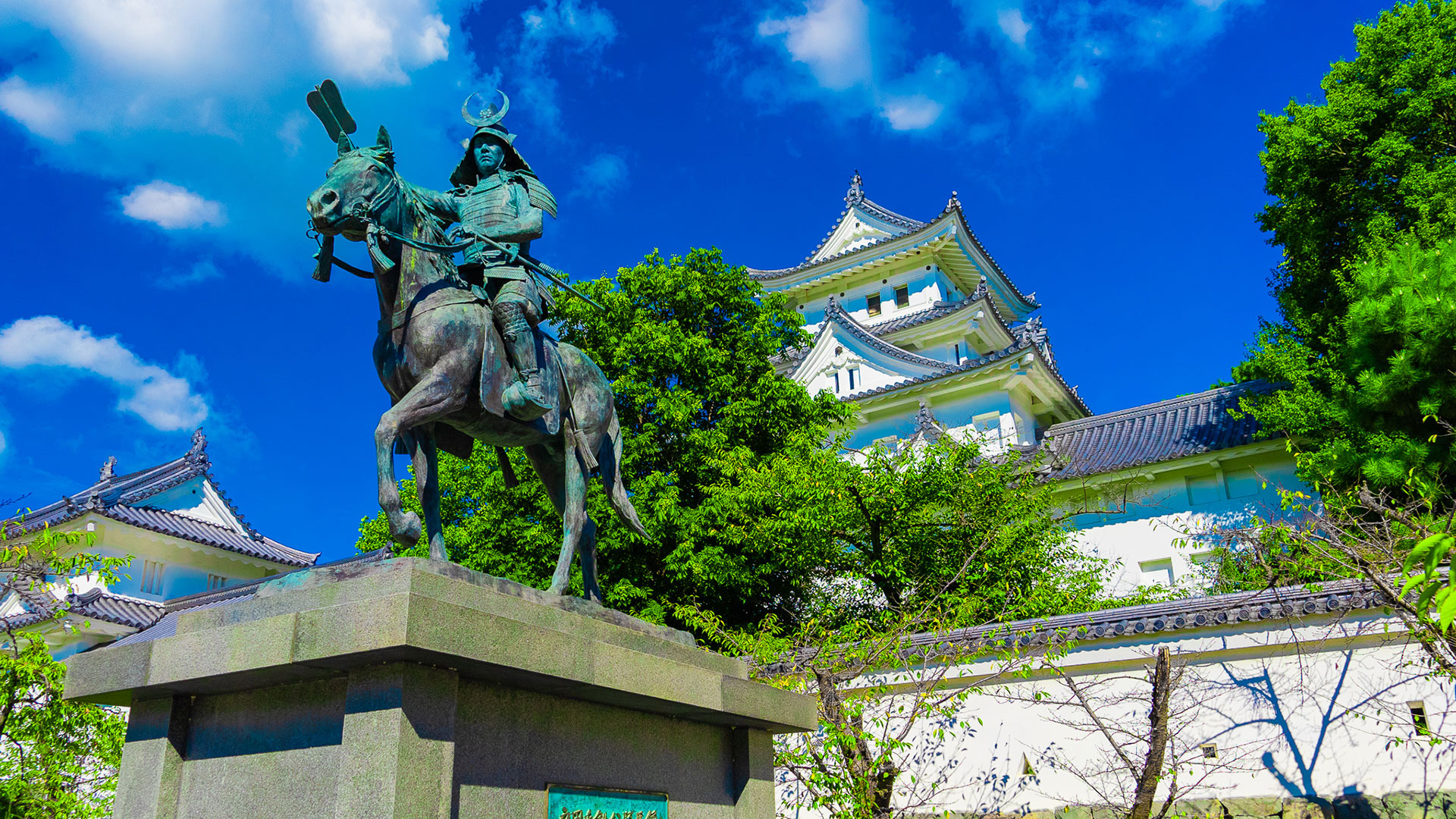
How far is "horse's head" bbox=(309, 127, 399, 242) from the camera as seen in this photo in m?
5.09

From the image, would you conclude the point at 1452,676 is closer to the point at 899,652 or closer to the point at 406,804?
the point at 899,652

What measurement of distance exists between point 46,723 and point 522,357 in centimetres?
769

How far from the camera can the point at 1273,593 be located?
1123 centimetres

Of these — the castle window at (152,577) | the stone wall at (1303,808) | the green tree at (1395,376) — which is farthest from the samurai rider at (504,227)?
the castle window at (152,577)

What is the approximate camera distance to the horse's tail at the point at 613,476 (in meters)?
6.47

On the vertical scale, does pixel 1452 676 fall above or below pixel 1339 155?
below

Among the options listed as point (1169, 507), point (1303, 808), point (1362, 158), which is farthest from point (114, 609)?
point (1362, 158)

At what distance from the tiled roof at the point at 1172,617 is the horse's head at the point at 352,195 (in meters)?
7.45

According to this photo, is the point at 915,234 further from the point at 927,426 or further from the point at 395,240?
the point at 395,240

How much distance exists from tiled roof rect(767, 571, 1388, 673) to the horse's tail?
5.12 metres

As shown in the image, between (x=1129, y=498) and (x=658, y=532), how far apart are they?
14733 millimetres

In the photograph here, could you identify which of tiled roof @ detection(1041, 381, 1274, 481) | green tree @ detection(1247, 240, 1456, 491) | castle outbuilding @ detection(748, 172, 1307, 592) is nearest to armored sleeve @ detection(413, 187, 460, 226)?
castle outbuilding @ detection(748, 172, 1307, 592)

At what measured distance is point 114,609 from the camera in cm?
1995

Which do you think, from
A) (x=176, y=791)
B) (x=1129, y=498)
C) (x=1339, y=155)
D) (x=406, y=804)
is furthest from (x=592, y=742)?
(x=1129, y=498)
